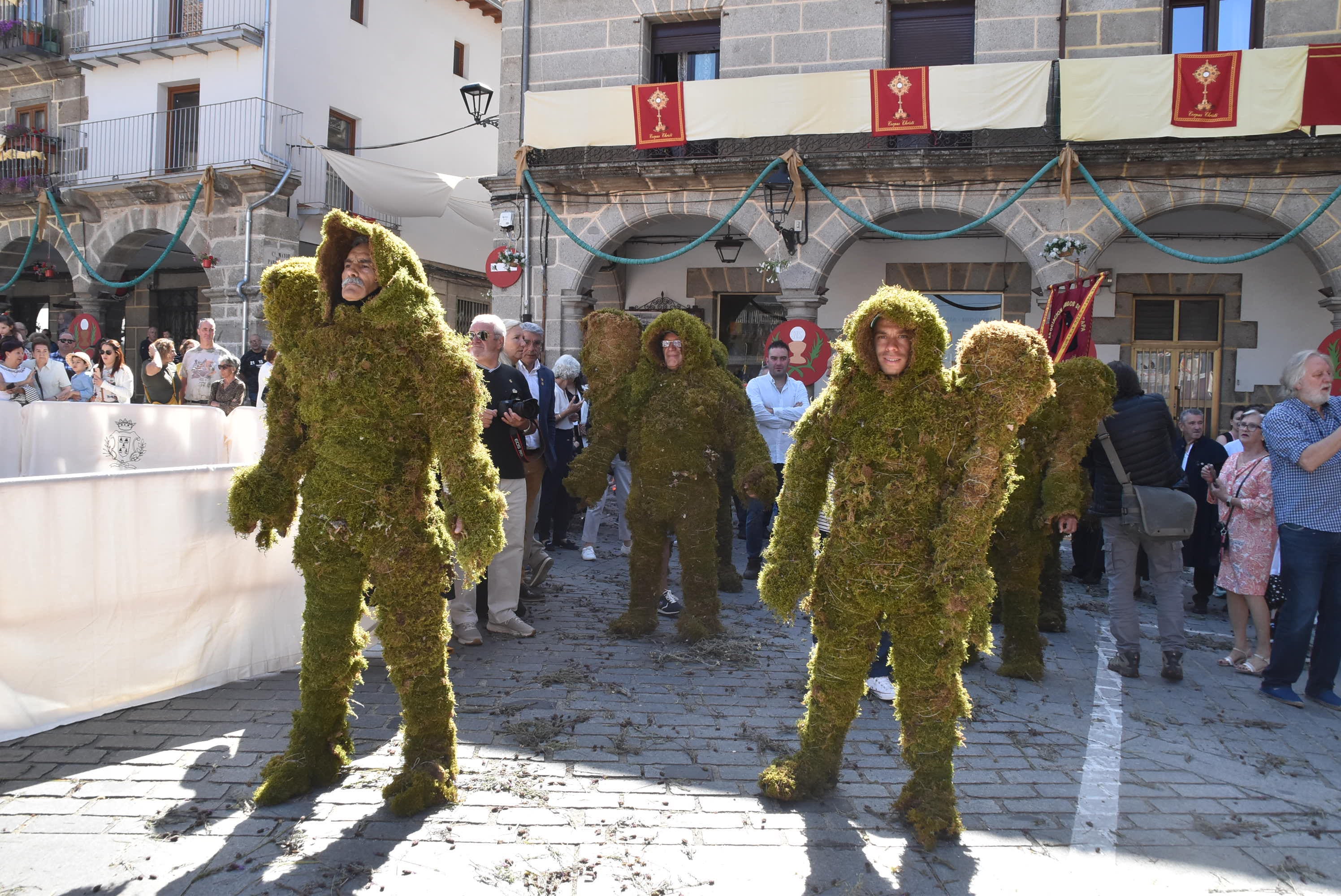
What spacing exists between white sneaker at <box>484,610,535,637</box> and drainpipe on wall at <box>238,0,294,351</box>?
1207cm

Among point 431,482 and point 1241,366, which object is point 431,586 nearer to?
point 431,482

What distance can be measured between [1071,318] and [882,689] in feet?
15.4

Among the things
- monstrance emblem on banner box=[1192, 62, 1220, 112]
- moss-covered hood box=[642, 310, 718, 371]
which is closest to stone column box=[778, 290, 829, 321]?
monstrance emblem on banner box=[1192, 62, 1220, 112]

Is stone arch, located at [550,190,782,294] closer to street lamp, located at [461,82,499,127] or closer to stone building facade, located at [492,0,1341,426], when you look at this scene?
stone building facade, located at [492,0,1341,426]

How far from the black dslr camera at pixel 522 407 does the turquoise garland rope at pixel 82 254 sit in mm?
12276

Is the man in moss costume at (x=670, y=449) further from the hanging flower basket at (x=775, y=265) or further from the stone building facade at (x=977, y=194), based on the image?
the stone building facade at (x=977, y=194)

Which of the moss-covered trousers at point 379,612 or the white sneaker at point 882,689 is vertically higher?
the moss-covered trousers at point 379,612

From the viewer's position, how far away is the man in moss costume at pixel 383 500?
3732mm

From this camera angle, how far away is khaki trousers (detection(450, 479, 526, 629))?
608cm

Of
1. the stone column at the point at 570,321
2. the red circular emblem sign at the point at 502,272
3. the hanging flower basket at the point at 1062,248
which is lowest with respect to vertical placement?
the stone column at the point at 570,321

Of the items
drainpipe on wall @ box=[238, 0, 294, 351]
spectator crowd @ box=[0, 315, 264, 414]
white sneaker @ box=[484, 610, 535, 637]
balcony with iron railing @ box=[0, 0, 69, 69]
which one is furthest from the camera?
balcony with iron railing @ box=[0, 0, 69, 69]

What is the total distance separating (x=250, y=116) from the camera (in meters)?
16.6

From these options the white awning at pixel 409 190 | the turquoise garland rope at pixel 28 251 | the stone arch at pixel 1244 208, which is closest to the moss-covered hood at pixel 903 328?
Answer: the stone arch at pixel 1244 208

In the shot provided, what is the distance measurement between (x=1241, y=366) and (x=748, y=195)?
7153mm
